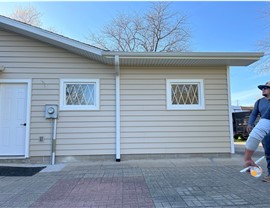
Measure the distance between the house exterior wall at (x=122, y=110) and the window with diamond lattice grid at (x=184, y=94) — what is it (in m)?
0.26

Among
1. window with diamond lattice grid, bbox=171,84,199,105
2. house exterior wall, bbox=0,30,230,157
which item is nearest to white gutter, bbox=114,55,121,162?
house exterior wall, bbox=0,30,230,157

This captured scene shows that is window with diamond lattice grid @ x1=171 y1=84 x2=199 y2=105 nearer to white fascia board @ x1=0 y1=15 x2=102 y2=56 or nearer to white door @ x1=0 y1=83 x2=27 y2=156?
white fascia board @ x1=0 y1=15 x2=102 y2=56

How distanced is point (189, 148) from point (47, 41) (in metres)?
4.85

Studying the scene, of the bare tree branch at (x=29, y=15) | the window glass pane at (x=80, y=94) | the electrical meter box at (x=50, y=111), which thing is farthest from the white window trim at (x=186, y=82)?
the bare tree branch at (x=29, y=15)

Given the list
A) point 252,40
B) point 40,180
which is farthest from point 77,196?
point 252,40

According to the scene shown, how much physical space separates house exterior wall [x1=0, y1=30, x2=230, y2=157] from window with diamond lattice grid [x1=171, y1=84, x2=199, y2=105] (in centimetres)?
26

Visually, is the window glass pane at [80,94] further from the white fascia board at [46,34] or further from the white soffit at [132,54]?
the white fascia board at [46,34]

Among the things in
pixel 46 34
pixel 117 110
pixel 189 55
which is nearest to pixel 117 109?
pixel 117 110

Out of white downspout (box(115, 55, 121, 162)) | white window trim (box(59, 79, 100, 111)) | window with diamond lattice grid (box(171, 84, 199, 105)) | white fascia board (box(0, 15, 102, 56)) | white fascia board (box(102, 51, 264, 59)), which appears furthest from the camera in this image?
window with diamond lattice grid (box(171, 84, 199, 105))

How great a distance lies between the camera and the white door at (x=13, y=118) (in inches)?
241

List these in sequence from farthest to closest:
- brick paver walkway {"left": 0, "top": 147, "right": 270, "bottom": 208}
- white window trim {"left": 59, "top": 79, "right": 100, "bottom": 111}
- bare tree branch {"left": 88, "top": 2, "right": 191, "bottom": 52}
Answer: bare tree branch {"left": 88, "top": 2, "right": 191, "bottom": 52}, white window trim {"left": 59, "top": 79, "right": 100, "bottom": 111}, brick paver walkway {"left": 0, "top": 147, "right": 270, "bottom": 208}

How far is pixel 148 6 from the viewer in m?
16.9

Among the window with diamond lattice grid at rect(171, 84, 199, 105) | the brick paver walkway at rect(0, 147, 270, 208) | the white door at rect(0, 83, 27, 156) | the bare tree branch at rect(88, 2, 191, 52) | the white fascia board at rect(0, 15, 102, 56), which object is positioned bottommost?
the brick paver walkway at rect(0, 147, 270, 208)

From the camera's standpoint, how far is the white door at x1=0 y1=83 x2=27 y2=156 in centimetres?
612
